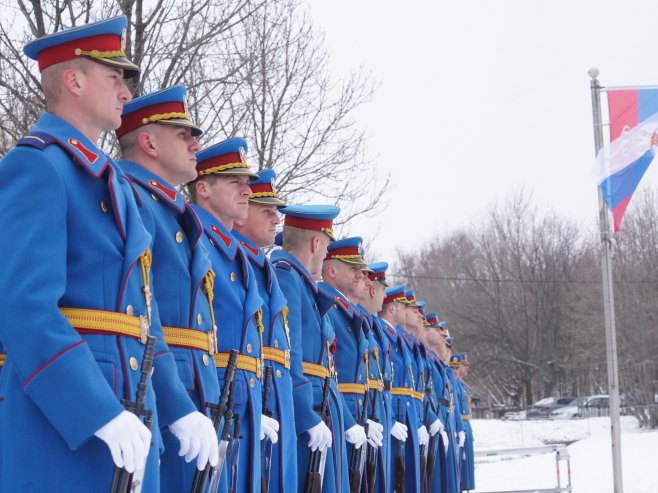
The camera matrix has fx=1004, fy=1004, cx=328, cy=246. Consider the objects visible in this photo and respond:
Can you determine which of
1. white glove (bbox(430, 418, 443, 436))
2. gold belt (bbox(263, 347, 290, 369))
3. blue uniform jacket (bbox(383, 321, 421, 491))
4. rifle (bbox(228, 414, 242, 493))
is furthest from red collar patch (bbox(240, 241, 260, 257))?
white glove (bbox(430, 418, 443, 436))

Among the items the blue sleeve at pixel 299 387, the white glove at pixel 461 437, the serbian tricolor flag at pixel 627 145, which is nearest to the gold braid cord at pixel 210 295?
the blue sleeve at pixel 299 387

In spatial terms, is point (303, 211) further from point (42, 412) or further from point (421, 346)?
point (421, 346)

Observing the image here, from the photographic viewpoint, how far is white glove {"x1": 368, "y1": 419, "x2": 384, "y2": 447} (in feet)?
23.3

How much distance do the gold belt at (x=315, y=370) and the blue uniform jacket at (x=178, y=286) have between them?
191 centimetres

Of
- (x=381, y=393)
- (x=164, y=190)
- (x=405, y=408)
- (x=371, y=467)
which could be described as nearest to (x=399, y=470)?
(x=405, y=408)

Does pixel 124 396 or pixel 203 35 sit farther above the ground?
pixel 203 35

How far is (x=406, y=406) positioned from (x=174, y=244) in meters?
5.54

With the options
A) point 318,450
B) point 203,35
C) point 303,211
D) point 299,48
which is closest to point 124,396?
point 318,450

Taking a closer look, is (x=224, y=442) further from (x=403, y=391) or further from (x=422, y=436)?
(x=422, y=436)

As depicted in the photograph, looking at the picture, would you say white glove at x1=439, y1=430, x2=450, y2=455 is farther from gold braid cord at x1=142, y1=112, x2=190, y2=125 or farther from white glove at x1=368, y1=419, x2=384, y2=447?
gold braid cord at x1=142, y1=112, x2=190, y2=125

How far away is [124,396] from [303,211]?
339cm

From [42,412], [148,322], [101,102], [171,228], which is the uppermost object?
[101,102]

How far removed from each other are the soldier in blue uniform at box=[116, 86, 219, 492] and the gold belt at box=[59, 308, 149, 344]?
1.42ft

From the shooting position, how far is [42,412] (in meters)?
2.94
